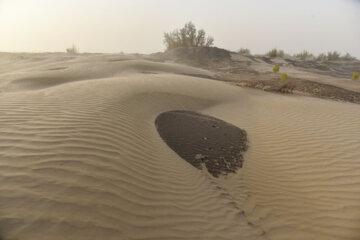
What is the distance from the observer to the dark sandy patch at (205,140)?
137 inches

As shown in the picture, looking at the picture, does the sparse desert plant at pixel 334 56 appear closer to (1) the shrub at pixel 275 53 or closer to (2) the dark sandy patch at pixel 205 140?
(1) the shrub at pixel 275 53

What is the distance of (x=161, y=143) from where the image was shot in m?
3.64

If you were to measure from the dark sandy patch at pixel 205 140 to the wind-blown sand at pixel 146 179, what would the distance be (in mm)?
170

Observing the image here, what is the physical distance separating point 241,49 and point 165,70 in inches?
755

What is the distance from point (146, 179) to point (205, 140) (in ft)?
5.67

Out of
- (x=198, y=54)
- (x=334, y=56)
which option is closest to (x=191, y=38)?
(x=198, y=54)

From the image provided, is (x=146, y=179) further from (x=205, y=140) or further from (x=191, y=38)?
(x=191, y=38)

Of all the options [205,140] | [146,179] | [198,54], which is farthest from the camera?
[198,54]

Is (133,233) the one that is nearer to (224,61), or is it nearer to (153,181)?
(153,181)

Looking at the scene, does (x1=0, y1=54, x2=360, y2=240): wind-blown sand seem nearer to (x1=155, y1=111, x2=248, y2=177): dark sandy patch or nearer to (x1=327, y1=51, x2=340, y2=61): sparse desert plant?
(x1=155, y1=111, x2=248, y2=177): dark sandy patch

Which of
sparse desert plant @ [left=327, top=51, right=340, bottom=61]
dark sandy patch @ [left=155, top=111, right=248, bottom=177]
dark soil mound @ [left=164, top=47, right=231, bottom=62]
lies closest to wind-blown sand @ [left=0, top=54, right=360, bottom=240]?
dark sandy patch @ [left=155, top=111, right=248, bottom=177]

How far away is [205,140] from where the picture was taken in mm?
4051

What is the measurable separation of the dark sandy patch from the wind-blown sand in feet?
0.56

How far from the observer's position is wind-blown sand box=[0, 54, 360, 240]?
6.23ft
